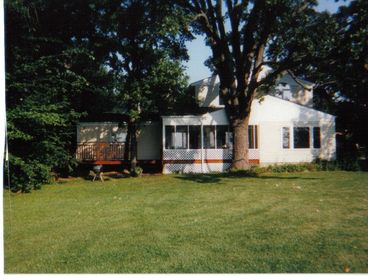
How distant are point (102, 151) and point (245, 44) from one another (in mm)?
11804

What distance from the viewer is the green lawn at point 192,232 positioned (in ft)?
17.9

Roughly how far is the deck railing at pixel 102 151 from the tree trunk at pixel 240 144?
8.00 metres

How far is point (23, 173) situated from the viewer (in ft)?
42.3

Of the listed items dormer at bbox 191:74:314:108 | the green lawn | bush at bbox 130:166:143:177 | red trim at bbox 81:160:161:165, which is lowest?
the green lawn

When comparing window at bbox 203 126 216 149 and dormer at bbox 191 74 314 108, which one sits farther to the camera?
dormer at bbox 191 74 314 108

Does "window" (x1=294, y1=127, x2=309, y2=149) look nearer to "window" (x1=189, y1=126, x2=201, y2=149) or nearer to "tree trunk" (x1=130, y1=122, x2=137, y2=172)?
"window" (x1=189, y1=126, x2=201, y2=149)

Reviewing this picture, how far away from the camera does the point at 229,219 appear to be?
26.8 ft

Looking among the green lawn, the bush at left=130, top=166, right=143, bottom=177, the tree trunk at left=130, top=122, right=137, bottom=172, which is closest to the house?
the tree trunk at left=130, top=122, right=137, bottom=172

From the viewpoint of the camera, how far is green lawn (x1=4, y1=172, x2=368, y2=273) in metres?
5.45

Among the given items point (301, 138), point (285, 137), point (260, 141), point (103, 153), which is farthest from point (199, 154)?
point (301, 138)

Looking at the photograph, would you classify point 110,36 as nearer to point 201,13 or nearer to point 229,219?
point 201,13

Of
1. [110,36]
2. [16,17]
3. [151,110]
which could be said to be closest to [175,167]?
[151,110]

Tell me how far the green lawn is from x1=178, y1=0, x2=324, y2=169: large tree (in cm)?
817

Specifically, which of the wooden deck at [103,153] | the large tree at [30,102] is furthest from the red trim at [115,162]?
the large tree at [30,102]
